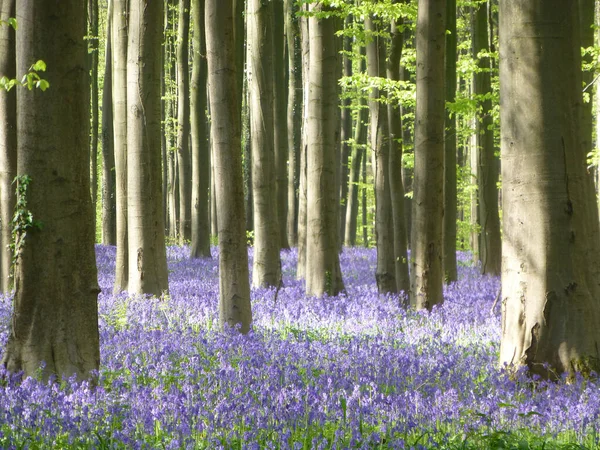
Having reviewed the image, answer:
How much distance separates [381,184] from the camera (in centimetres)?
1438

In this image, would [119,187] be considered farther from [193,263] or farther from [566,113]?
[566,113]

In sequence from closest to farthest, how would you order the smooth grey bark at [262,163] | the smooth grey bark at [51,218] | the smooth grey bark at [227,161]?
the smooth grey bark at [51,218], the smooth grey bark at [227,161], the smooth grey bark at [262,163]

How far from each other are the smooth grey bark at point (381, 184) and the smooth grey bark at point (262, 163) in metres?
2.04

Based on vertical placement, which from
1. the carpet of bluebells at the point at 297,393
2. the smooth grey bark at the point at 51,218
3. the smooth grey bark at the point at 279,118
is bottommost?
the carpet of bluebells at the point at 297,393

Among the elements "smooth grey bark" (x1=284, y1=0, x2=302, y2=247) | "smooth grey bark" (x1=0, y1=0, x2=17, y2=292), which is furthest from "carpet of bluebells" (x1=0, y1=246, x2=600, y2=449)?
"smooth grey bark" (x1=284, y1=0, x2=302, y2=247)

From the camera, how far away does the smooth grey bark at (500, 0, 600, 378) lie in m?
7.07

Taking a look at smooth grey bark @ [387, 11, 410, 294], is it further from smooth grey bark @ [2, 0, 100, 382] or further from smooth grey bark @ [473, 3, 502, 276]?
smooth grey bark @ [2, 0, 100, 382]

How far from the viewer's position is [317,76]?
13484 millimetres

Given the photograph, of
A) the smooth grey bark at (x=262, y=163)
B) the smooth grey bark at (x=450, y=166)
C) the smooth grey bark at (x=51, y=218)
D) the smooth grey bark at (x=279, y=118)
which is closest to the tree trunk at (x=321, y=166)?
the smooth grey bark at (x=262, y=163)

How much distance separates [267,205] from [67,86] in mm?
8182

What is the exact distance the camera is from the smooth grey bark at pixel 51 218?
20.5 feet

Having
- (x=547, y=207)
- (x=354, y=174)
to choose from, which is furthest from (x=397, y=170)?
(x=354, y=174)

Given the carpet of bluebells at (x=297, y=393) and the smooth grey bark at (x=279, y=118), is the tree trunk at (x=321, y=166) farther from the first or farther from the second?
the smooth grey bark at (x=279, y=118)

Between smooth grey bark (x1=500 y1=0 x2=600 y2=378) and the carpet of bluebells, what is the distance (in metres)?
0.42
